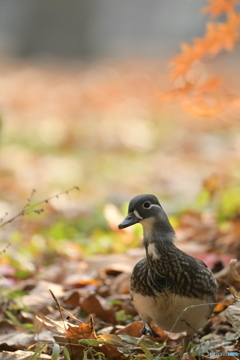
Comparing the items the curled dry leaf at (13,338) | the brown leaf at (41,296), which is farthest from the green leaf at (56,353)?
the brown leaf at (41,296)

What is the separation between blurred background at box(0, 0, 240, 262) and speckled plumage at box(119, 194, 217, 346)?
126 cm

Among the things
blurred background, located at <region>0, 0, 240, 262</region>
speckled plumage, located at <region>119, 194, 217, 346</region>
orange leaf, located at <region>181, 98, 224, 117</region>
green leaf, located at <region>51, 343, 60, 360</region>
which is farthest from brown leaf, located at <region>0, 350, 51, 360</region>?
orange leaf, located at <region>181, 98, 224, 117</region>

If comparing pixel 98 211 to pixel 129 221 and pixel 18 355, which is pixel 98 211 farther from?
pixel 18 355

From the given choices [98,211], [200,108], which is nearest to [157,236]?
[200,108]

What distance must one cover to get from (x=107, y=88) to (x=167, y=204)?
402 inches

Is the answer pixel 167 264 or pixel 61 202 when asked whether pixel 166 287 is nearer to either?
pixel 167 264

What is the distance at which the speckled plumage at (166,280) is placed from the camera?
9.82 feet

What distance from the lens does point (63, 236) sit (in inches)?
231

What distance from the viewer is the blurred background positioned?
7875 millimetres

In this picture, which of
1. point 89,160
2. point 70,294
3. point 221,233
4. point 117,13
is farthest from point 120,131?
point 117,13

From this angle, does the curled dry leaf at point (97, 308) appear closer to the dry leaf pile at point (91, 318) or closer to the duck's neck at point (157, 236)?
the dry leaf pile at point (91, 318)

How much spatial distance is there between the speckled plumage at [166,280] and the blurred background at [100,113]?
1.26 m

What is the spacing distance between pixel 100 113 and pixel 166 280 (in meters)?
10.9

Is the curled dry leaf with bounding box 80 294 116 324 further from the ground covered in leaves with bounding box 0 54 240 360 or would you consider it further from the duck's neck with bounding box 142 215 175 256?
the duck's neck with bounding box 142 215 175 256
